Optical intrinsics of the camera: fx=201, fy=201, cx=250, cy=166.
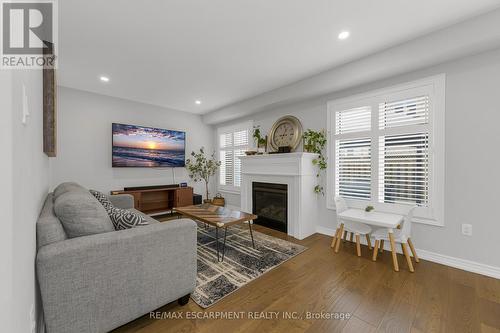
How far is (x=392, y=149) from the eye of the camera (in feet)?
9.14

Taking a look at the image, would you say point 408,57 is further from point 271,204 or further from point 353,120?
point 271,204

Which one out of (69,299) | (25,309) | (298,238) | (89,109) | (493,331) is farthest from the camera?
Result: (89,109)

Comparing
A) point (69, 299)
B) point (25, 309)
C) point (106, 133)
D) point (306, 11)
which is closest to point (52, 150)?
point (69, 299)

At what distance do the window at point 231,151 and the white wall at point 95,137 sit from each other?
1.38 m

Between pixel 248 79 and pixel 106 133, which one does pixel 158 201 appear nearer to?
pixel 106 133

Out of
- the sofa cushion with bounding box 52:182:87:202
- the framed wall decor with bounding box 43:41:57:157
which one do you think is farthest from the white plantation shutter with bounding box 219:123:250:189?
the framed wall decor with bounding box 43:41:57:157

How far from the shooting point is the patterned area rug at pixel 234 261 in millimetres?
1919

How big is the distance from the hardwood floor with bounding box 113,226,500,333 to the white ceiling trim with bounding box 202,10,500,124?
7.99ft

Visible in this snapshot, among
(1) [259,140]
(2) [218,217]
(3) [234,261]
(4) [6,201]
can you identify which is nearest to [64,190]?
(2) [218,217]

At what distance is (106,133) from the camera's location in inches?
163

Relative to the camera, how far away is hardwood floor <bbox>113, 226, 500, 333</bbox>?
1.52 m

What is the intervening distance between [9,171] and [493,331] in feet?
9.71

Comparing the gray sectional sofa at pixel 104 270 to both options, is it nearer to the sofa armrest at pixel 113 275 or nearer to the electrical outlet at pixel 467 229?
the sofa armrest at pixel 113 275

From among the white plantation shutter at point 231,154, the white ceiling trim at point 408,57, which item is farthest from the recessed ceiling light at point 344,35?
the white plantation shutter at point 231,154
